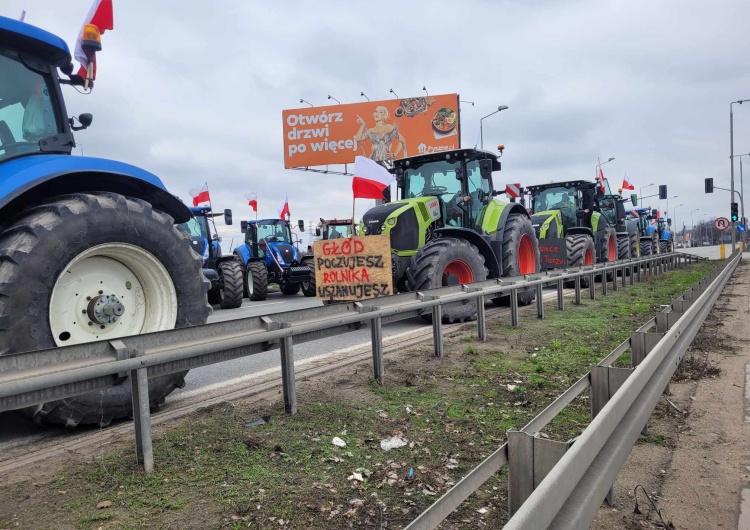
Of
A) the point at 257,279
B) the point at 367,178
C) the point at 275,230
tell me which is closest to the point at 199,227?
the point at 257,279

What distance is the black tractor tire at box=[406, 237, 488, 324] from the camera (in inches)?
336

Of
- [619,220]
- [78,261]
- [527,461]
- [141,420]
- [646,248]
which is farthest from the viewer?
[646,248]

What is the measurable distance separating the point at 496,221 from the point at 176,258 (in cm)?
735

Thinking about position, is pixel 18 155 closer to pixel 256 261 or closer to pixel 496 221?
pixel 496 221

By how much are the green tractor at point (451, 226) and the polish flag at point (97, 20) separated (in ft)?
17.2

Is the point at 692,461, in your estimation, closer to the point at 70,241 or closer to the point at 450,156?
the point at 70,241

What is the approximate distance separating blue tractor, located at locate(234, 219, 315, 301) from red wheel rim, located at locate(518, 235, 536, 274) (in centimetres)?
662

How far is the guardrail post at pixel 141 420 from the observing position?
119 inches

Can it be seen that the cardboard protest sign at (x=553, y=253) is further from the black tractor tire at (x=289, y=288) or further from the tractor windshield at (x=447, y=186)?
the black tractor tire at (x=289, y=288)

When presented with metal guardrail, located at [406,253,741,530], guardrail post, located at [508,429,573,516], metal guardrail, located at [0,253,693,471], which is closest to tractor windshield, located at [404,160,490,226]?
metal guardrail, located at [0,253,693,471]

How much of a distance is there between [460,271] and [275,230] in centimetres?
1156

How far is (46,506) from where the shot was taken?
267 centimetres

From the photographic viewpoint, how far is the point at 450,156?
1035cm

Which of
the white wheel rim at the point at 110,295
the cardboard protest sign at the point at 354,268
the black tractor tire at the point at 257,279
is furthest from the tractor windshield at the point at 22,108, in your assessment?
the black tractor tire at the point at 257,279
